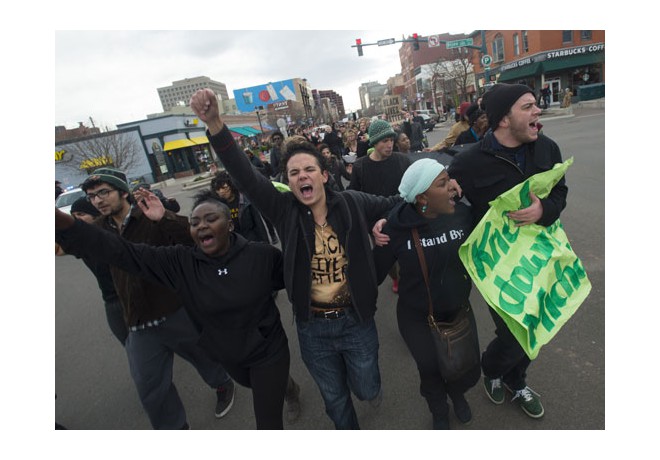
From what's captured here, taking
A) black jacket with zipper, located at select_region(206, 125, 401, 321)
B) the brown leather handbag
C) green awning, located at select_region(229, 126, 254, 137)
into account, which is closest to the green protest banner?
the brown leather handbag

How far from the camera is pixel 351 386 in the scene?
2365mm

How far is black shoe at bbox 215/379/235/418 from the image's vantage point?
301 cm

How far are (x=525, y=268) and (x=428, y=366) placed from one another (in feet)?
2.87

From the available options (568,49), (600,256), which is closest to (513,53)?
(568,49)

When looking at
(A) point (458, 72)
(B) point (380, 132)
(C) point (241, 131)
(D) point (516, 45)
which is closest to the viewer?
(B) point (380, 132)

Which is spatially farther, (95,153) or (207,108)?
(95,153)

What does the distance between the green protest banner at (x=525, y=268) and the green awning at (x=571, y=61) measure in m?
33.4

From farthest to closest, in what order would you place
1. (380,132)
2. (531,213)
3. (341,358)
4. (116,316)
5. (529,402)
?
(380,132)
(116,316)
(529,402)
(341,358)
(531,213)

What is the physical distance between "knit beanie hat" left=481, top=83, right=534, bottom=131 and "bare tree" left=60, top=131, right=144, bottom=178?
90.4 feet

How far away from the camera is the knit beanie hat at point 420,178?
6.61ft

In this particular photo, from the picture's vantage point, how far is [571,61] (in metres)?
27.7

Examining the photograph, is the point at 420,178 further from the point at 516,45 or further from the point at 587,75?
the point at 516,45

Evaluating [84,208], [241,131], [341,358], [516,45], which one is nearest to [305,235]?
[341,358]

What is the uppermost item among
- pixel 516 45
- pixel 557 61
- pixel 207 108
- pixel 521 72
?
pixel 516 45
